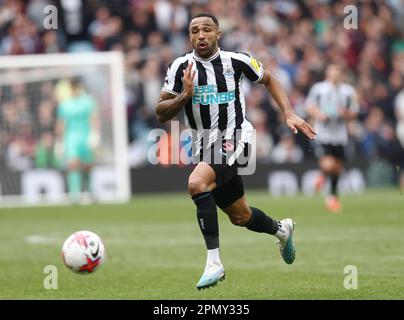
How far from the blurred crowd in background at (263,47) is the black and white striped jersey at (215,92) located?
41.9ft

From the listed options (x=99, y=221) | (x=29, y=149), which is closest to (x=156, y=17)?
(x=29, y=149)

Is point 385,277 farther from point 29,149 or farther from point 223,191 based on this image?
point 29,149

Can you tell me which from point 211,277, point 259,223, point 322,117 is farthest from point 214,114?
point 322,117

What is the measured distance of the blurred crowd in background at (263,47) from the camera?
22.0 m

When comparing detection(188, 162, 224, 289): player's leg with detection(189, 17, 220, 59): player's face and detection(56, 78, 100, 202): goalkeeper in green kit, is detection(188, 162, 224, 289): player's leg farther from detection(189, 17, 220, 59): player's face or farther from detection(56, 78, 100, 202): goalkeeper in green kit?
detection(56, 78, 100, 202): goalkeeper in green kit

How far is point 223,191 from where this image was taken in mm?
8578

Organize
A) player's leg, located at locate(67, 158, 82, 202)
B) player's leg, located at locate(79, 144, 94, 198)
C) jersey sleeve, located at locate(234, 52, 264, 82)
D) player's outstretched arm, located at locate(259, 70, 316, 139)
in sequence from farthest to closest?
player's leg, located at locate(79, 144, 94, 198)
player's leg, located at locate(67, 158, 82, 202)
jersey sleeve, located at locate(234, 52, 264, 82)
player's outstretched arm, located at locate(259, 70, 316, 139)

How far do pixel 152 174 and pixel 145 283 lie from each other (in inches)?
489

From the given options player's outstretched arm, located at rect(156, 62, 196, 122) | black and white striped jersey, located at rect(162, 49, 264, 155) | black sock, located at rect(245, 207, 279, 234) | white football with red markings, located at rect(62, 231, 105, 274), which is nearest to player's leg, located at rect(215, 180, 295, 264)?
black sock, located at rect(245, 207, 279, 234)

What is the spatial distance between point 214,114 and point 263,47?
15109 millimetres

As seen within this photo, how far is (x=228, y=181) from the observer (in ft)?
28.0

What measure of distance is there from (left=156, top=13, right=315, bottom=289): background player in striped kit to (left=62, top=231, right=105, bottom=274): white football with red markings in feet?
3.09

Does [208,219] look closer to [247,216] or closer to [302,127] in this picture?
[247,216]

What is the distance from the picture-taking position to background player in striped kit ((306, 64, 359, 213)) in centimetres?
1739
